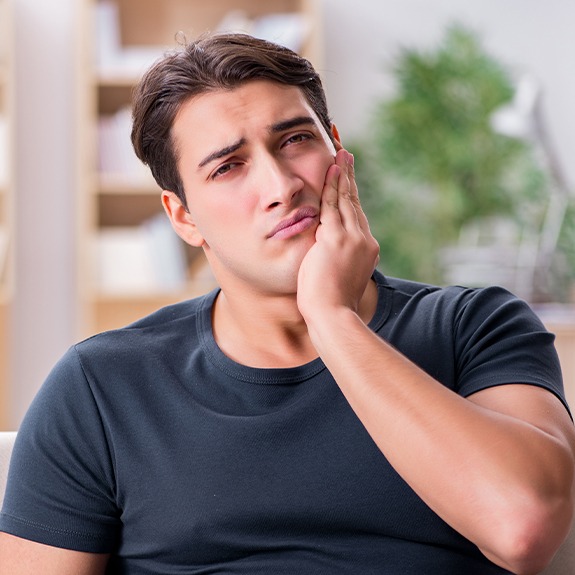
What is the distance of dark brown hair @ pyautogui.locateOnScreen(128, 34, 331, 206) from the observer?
1448 millimetres

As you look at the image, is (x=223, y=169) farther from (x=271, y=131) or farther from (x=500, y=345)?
(x=500, y=345)

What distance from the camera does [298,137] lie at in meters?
1.43

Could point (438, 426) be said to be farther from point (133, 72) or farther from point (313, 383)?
point (133, 72)

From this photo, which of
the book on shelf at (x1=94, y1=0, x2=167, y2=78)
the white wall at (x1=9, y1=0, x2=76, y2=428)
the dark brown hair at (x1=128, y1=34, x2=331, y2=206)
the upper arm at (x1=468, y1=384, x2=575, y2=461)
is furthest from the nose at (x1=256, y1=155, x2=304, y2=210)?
the white wall at (x1=9, y1=0, x2=76, y2=428)

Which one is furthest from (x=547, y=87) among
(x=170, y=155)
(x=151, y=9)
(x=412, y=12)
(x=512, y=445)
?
(x=512, y=445)

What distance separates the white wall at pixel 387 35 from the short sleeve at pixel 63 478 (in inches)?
142

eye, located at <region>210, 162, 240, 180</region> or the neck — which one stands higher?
eye, located at <region>210, 162, 240, 180</region>

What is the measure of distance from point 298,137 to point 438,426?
512mm

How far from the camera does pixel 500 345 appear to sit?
1289 millimetres

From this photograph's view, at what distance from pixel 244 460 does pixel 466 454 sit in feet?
1.06

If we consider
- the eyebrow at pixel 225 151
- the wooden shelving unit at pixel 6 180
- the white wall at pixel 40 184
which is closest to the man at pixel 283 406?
the eyebrow at pixel 225 151

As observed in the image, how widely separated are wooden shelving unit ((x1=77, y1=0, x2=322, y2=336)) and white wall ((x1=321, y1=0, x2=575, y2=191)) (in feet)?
1.21

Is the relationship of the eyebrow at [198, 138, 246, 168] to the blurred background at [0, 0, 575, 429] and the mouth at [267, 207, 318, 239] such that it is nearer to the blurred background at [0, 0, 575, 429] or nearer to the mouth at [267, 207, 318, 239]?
the mouth at [267, 207, 318, 239]

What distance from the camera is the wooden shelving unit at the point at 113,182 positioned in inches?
171
